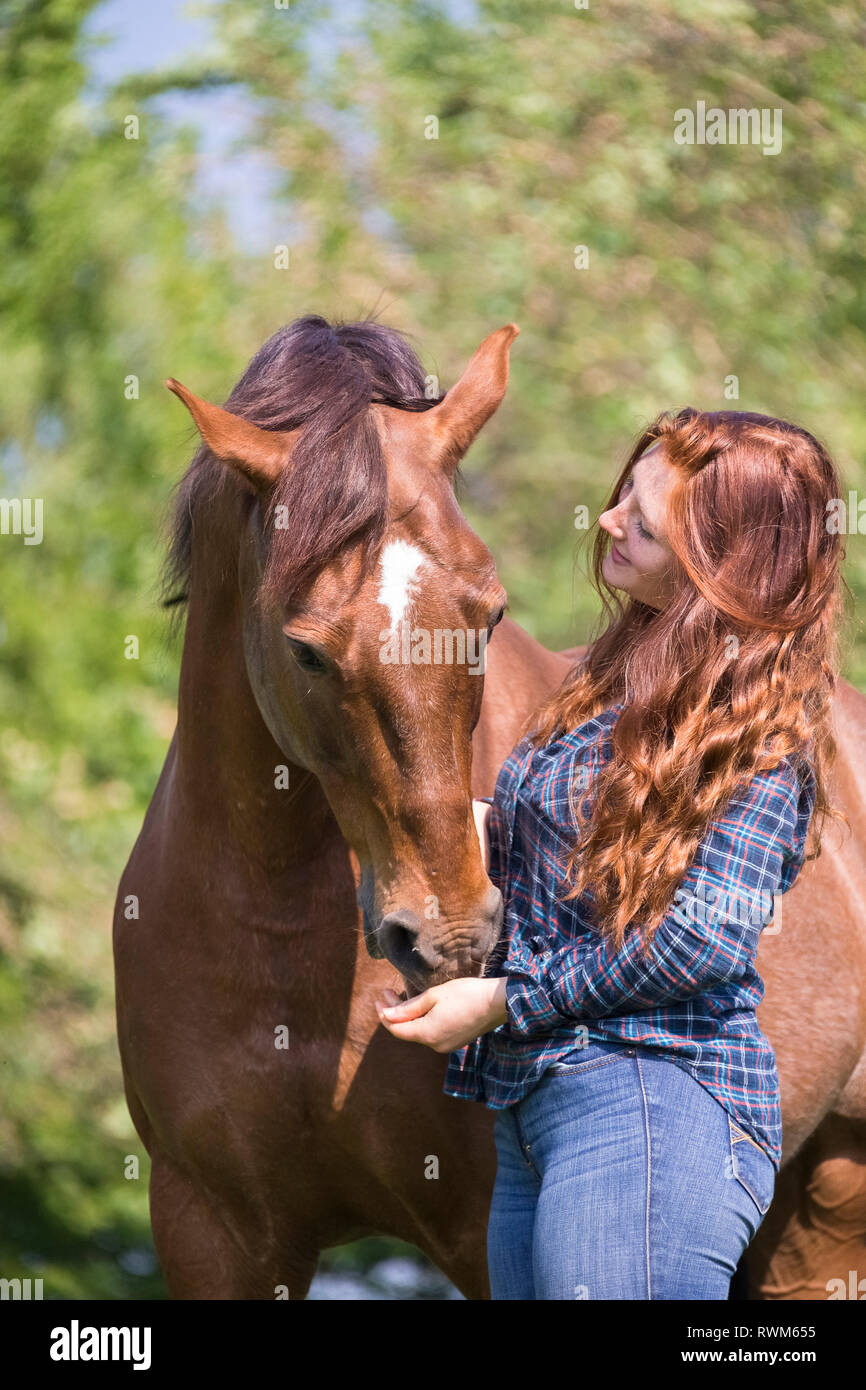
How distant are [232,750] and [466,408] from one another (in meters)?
0.76

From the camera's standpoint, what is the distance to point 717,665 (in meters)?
1.96

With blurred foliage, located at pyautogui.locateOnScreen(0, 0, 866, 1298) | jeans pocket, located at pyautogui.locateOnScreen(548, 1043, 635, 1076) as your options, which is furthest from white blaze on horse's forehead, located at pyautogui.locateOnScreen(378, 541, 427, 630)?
blurred foliage, located at pyautogui.locateOnScreen(0, 0, 866, 1298)

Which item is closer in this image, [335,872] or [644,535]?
[644,535]

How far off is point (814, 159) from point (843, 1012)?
5.54 meters

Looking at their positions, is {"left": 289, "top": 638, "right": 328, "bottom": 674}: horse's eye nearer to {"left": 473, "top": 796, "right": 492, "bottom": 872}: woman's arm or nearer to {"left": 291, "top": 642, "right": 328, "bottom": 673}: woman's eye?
{"left": 291, "top": 642, "right": 328, "bottom": 673}: woman's eye

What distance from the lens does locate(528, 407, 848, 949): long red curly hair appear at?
1.89 metres

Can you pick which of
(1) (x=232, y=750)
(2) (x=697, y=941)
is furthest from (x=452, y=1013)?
(1) (x=232, y=750)

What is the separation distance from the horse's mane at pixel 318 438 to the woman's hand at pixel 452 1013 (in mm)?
647

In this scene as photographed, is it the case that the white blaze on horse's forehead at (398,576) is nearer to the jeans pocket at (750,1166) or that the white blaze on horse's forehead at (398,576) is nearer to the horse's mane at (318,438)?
the horse's mane at (318,438)

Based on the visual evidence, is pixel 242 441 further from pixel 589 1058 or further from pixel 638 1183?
pixel 638 1183

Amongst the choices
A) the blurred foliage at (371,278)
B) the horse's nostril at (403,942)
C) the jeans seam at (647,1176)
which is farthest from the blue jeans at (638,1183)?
the blurred foliage at (371,278)

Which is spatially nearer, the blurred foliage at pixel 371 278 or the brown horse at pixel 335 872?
the brown horse at pixel 335 872

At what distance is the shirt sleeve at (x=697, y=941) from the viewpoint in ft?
5.97
